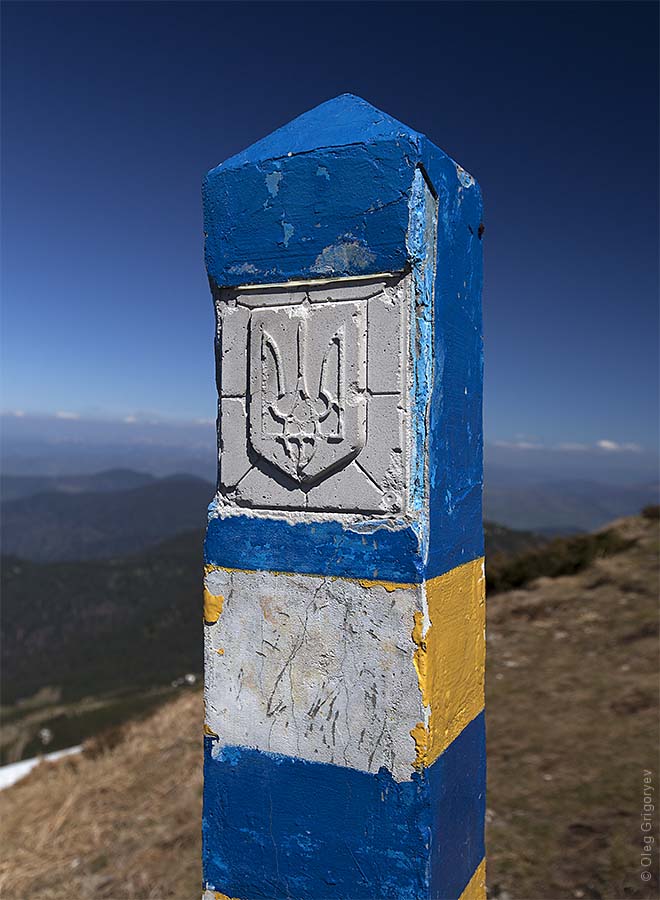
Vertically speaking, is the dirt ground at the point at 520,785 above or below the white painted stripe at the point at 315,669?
below

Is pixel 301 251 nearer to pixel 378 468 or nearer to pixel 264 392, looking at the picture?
pixel 264 392

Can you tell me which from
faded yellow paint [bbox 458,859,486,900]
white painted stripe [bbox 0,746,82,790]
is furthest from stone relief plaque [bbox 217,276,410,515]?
white painted stripe [bbox 0,746,82,790]

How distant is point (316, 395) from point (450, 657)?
885mm

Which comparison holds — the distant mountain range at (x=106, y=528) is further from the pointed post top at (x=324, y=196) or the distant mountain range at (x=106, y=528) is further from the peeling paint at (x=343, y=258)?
the peeling paint at (x=343, y=258)

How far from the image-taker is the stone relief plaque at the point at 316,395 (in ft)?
6.80

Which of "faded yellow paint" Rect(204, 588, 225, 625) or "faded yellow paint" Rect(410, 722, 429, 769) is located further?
"faded yellow paint" Rect(204, 588, 225, 625)

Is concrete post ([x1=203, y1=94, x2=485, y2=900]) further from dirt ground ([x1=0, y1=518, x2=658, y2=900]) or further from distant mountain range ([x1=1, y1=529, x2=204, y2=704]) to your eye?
distant mountain range ([x1=1, y1=529, x2=204, y2=704])

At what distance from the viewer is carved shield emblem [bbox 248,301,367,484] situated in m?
2.12

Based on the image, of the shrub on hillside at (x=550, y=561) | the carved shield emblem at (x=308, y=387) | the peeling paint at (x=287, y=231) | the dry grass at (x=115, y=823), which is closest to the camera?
the carved shield emblem at (x=308, y=387)

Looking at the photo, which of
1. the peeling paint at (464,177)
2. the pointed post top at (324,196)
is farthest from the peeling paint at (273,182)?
the peeling paint at (464,177)

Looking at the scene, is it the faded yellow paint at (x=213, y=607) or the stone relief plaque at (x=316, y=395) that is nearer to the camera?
the stone relief plaque at (x=316, y=395)

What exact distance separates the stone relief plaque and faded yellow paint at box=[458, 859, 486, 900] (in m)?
1.28

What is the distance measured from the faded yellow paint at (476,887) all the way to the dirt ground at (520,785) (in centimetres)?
183

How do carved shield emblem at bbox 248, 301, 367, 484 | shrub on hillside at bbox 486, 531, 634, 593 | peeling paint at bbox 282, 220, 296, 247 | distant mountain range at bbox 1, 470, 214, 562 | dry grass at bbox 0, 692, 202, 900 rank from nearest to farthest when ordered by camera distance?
carved shield emblem at bbox 248, 301, 367, 484
peeling paint at bbox 282, 220, 296, 247
dry grass at bbox 0, 692, 202, 900
shrub on hillside at bbox 486, 531, 634, 593
distant mountain range at bbox 1, 470, 214, 562
